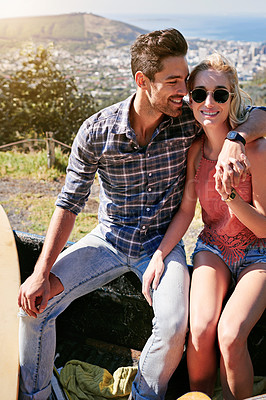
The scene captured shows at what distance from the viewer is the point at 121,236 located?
7.92ft

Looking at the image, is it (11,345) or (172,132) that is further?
(172,132)

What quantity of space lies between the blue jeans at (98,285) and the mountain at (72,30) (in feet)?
26.8

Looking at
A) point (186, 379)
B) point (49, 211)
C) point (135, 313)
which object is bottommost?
point (49, 211)

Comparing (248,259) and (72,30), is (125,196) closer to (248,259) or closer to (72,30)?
(248,259)

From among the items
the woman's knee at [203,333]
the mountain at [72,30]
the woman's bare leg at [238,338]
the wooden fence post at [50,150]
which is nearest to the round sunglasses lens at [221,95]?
the woman's bare leg at [238,338]

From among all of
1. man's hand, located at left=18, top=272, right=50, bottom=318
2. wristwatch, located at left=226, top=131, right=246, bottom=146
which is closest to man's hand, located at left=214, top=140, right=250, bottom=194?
wristwatch, located at left=226, top=131, right=246, bottom=146

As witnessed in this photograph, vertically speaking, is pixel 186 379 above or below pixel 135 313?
below

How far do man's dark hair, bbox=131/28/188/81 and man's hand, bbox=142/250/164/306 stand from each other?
878 millimetres

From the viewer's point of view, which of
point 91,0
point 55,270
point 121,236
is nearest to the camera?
point 55,270

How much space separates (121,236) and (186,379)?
0.78 metres

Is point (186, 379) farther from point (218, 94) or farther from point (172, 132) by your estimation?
point (218, 94)

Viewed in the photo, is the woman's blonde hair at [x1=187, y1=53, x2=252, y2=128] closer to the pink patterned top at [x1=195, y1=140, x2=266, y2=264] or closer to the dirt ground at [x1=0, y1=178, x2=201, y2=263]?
the pink patterned top at [x1=195, y1=140, x2=266, y2=264]

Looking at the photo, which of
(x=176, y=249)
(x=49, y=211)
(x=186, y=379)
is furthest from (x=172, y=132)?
(x=49, y=211)

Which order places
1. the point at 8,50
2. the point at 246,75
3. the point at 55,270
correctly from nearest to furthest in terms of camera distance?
1. the point at 55,270
2. the point at 246,75
3. the point at 8,50
